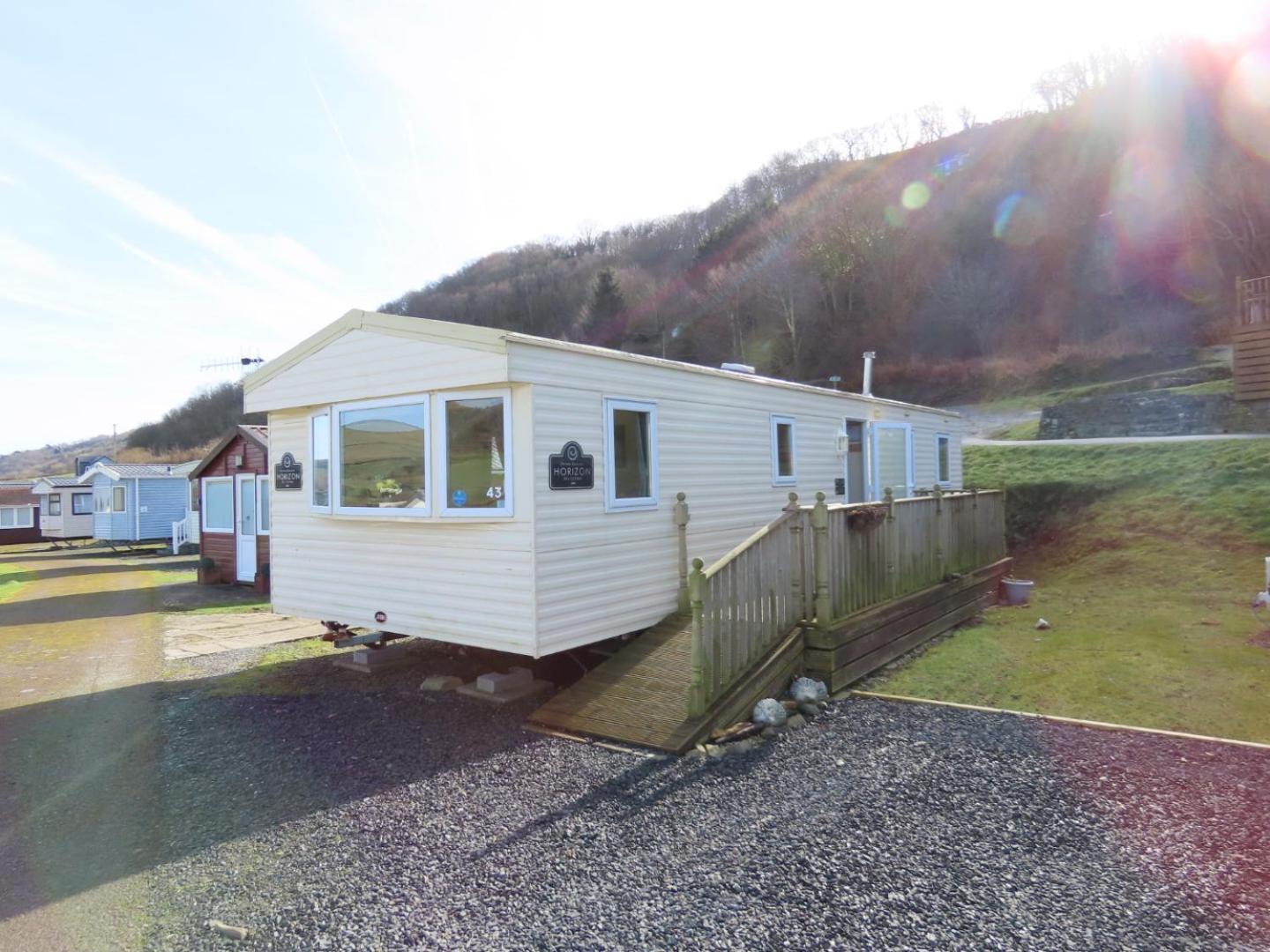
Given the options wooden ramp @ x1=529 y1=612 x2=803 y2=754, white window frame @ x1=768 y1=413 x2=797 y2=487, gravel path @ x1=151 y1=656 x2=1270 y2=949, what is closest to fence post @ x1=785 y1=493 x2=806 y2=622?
wooden ramp @ x1=529 y1=612 x2=803 y2=754

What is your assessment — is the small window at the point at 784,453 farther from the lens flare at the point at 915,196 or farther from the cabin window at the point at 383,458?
the lens flare at the point at 915,196

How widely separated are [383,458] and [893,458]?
7222mm

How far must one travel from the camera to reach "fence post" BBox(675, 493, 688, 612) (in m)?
6.95

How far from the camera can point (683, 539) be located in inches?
277

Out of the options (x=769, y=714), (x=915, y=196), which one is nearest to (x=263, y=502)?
(x=769, y=714)

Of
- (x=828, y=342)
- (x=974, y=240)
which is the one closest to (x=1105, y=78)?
(x=974, y=240)

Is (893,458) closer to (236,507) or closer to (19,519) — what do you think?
(236,507)

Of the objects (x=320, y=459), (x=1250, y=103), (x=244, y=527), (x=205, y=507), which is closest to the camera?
(x=320, y=459)

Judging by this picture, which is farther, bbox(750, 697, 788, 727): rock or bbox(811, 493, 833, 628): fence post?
bbox(811, 493, 833, 628): fence post

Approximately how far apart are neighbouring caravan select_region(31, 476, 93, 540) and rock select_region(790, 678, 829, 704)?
36324 millimetres

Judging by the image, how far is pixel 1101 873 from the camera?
3.37m

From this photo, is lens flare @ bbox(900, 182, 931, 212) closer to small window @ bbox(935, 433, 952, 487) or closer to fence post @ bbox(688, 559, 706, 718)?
small window @ bbox(935, 433, 952, 487)

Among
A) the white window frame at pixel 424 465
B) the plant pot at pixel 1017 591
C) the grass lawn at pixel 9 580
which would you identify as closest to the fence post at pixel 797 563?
the white window frame at pixel 424 465

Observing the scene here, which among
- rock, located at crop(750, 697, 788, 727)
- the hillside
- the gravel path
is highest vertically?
the hillside
